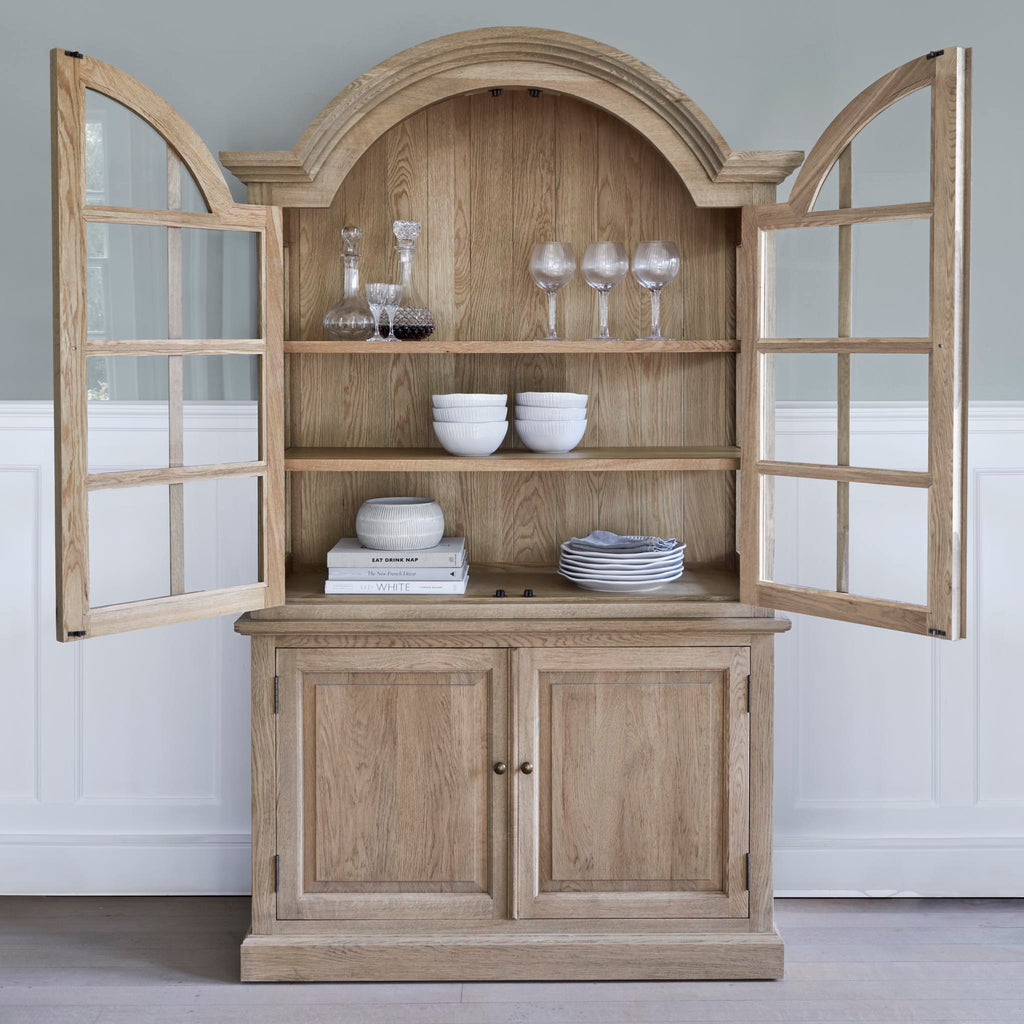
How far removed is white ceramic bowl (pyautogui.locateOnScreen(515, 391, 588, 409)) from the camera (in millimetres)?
2484

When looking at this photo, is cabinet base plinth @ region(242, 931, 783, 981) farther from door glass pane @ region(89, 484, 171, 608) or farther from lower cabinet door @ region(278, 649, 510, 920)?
door glass pane @ region(89, 484, 171, 608)

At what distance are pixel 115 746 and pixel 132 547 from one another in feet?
2.65

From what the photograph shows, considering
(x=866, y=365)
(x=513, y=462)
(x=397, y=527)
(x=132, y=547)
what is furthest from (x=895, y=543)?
(x=132, y=547)

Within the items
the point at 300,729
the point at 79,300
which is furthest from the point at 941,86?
the point at 300,729

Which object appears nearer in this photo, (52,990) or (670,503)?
(52,990)

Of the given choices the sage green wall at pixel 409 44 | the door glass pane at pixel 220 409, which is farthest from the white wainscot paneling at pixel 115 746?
the sage green wall at pixel 409 44

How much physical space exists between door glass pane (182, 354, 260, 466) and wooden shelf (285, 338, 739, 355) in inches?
6.3

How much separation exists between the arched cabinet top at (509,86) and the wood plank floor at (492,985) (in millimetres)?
1770

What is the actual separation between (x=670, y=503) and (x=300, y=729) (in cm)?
108

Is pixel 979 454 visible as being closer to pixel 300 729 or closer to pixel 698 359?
pixel 698 359

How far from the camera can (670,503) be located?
8.96 ft

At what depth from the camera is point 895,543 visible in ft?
9.02

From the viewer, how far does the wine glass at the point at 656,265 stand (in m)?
2.44

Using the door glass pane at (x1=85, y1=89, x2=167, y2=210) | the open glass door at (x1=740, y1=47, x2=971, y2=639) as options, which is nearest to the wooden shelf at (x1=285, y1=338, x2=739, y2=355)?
the open glass door at (x1=740, y1=47, x2=971, y2=639)
